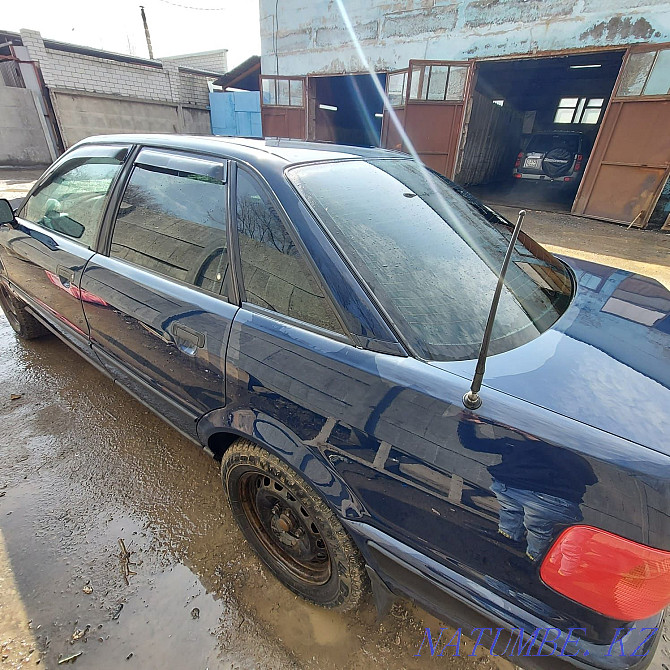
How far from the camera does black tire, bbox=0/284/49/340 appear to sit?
3.09 m

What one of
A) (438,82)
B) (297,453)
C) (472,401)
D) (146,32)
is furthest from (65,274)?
(146,32)

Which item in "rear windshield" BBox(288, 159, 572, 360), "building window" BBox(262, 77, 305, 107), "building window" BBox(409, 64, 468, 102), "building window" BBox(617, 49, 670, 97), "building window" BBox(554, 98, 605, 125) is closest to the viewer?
"rear windshield" BBox(288, 159, 572, 360)

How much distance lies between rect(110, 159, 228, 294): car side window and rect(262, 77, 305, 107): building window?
32.4 ft

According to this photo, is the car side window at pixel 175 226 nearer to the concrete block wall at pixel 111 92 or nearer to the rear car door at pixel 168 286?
the rear car door at pixel 168 286

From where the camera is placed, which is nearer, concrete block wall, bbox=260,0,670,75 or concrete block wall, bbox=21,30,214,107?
concrete block wall, bbox=260,0,670,75

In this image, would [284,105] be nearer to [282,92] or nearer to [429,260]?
[282,92]

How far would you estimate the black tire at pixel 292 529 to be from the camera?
131 cm

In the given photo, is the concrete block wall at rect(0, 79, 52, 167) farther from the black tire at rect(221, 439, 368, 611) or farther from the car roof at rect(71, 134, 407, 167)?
the black tire at rect(221, 439, 368, 611)

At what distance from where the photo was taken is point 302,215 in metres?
1.27

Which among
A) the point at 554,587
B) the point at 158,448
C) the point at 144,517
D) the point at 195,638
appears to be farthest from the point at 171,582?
the point at 554,587

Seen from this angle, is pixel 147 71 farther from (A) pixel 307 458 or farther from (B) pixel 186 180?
→ (A) pixel 307 458

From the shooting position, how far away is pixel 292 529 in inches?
61.0

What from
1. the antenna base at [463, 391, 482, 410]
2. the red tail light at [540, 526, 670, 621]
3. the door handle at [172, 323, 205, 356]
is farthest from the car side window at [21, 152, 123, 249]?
the red tail light at [540, 526, 670, 621]

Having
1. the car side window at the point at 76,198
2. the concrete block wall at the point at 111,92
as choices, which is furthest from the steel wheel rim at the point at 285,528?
the concrete block wall at the point at 111,92
